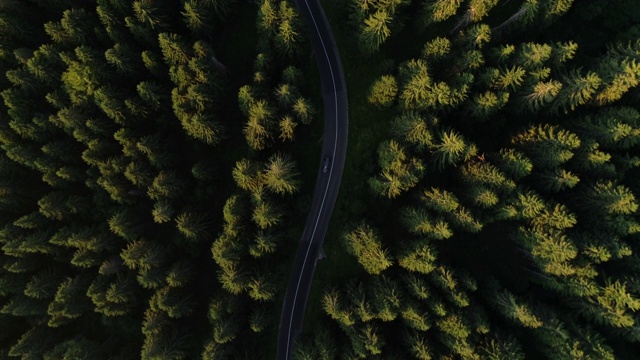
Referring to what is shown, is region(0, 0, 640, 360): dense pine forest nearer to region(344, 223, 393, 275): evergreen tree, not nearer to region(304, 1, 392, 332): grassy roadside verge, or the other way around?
region(344, 223, 393, 275): evergreen tree

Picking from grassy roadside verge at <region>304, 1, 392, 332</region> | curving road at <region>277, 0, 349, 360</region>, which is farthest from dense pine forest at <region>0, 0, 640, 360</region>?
curving road at <region>277, 0, 349, 360</region>

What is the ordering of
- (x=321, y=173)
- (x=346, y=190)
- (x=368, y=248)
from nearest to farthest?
(x=368, y=248)
(x=346, y=190)
(x=321, y=173)

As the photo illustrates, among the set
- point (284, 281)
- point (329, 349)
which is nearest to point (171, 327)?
point (284, 281)

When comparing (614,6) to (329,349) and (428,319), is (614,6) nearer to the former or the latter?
(428,319)

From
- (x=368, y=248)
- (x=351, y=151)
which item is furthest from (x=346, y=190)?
(x=368, y=248)

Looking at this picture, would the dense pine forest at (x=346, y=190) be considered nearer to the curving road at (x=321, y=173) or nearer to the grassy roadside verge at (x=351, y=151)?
the grassy roadside verge at (x=351, y=151)

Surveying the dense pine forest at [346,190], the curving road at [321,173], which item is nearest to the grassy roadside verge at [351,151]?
the dense pine forest at [346,190]

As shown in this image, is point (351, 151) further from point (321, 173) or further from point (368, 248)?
point (368, 248)
